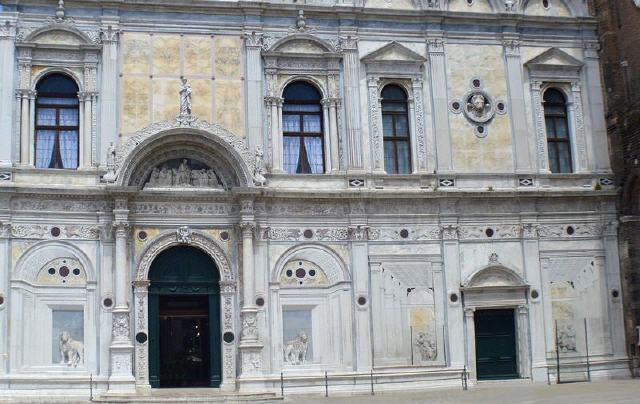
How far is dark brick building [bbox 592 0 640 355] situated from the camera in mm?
27453

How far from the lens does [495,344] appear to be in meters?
26.7

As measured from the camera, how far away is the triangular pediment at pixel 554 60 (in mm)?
28328

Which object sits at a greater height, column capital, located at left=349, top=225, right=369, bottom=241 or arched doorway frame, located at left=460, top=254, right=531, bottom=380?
column capital, located at left=349, top=225, right=369, bottom=241

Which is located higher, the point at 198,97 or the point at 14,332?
the point at 198,97

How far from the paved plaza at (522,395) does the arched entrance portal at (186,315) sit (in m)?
2.88

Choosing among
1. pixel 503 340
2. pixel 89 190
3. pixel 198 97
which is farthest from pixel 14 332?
pixel 503 340

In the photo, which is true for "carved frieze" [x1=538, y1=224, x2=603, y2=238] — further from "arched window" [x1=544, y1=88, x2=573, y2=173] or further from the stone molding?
the stone molding

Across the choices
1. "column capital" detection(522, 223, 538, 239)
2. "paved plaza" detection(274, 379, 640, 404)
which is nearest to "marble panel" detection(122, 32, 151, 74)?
"paved plaza" detection(274, 379, 640, 404)

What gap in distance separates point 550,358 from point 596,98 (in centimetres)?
817

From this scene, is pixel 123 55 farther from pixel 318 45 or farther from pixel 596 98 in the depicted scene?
pixel 596 98

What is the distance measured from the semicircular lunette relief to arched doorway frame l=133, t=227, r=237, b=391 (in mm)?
1297

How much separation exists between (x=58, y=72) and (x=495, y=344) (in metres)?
14.5

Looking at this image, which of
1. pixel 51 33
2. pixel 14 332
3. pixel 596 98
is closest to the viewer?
pixel 14 332

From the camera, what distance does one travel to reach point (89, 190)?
24703mm
